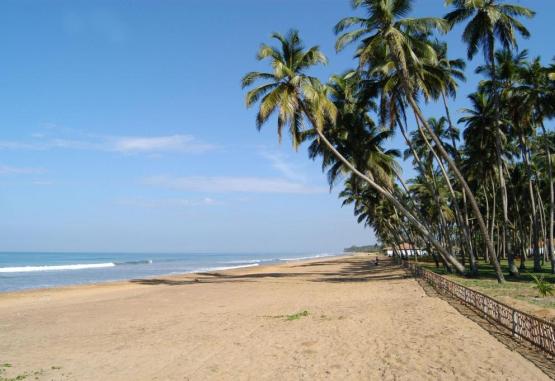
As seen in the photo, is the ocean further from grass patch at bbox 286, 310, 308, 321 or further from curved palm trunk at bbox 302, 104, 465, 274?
grass patch at bbox 286, 310, 308, 321

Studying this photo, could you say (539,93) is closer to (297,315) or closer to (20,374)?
(297,315)

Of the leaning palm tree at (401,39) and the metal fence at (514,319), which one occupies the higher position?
the leaning palm tree at (401,39)

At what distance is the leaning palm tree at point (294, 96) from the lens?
67.3 ft

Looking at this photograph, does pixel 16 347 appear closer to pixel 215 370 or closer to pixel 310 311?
pixel 215 370

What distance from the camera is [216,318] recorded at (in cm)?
1338

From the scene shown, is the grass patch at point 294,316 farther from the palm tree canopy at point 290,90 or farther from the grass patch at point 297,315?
the palm tree canopy at point 290,90

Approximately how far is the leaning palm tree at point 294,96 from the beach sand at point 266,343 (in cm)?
721

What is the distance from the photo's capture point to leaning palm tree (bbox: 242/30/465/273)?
2050cm

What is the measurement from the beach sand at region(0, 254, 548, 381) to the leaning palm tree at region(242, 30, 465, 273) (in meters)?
7.21

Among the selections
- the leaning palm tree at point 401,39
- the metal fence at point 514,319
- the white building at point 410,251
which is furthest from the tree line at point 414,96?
the white building at point 410,251

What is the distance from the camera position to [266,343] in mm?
9484

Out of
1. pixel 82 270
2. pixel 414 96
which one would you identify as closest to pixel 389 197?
pixel 414 96

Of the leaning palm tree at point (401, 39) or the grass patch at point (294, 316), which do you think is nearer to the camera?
the grass patch at point (294, 316)

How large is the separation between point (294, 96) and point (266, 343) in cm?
1399
